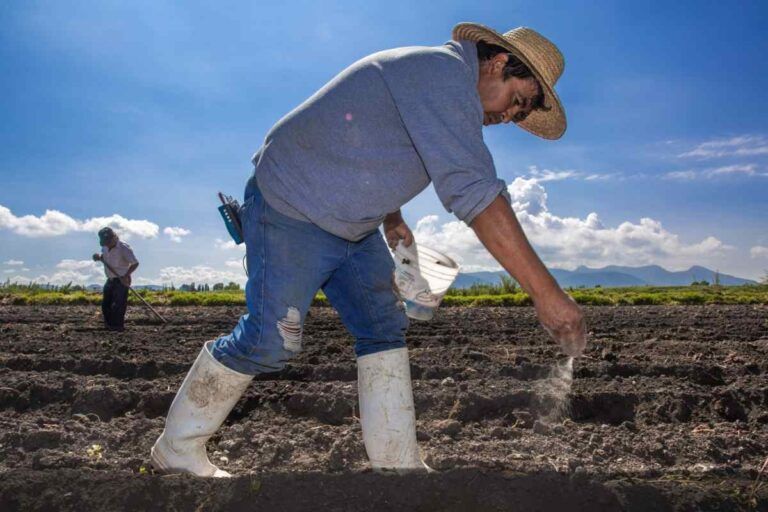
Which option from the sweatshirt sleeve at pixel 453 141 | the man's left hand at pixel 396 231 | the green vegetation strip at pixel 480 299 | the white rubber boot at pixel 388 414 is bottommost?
the white rubber boot at pixel 388 414

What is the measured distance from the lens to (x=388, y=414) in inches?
101

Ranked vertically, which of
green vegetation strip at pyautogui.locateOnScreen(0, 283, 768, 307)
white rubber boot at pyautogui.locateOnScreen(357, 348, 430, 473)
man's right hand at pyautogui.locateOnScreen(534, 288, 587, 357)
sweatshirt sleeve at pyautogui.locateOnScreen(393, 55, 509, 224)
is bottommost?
white rubber boot at pyautogui.locateOnScreen(357, 348, 430, 473)

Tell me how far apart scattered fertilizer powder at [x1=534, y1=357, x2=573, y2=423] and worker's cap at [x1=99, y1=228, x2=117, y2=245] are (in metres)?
6.73

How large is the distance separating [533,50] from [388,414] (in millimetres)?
1393

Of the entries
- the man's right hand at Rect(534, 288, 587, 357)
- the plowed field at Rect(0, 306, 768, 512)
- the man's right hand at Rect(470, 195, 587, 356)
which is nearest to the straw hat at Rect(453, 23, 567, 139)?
the man's right hand at Rect(470, 195, 587, 356)

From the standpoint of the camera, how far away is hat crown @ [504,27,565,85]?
2.23 metres

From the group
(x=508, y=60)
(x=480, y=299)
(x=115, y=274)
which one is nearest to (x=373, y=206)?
(x=508, y=60)

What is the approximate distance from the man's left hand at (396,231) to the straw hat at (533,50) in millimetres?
753

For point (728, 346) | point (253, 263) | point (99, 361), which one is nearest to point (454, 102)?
point (253, 263)

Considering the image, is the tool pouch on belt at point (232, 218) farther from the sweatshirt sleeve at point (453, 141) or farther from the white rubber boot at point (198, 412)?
the sweatshirt sleeve at point (453, 141)

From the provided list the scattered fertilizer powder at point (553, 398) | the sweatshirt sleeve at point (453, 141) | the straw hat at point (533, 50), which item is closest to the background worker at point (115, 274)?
the scattered fertilizer powder at point (553, 398)

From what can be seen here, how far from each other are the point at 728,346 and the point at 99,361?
5645mm

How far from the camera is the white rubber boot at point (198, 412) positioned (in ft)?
7.93

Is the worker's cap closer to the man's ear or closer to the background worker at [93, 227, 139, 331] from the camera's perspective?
the background worker at [93, 227, 139, 331]
